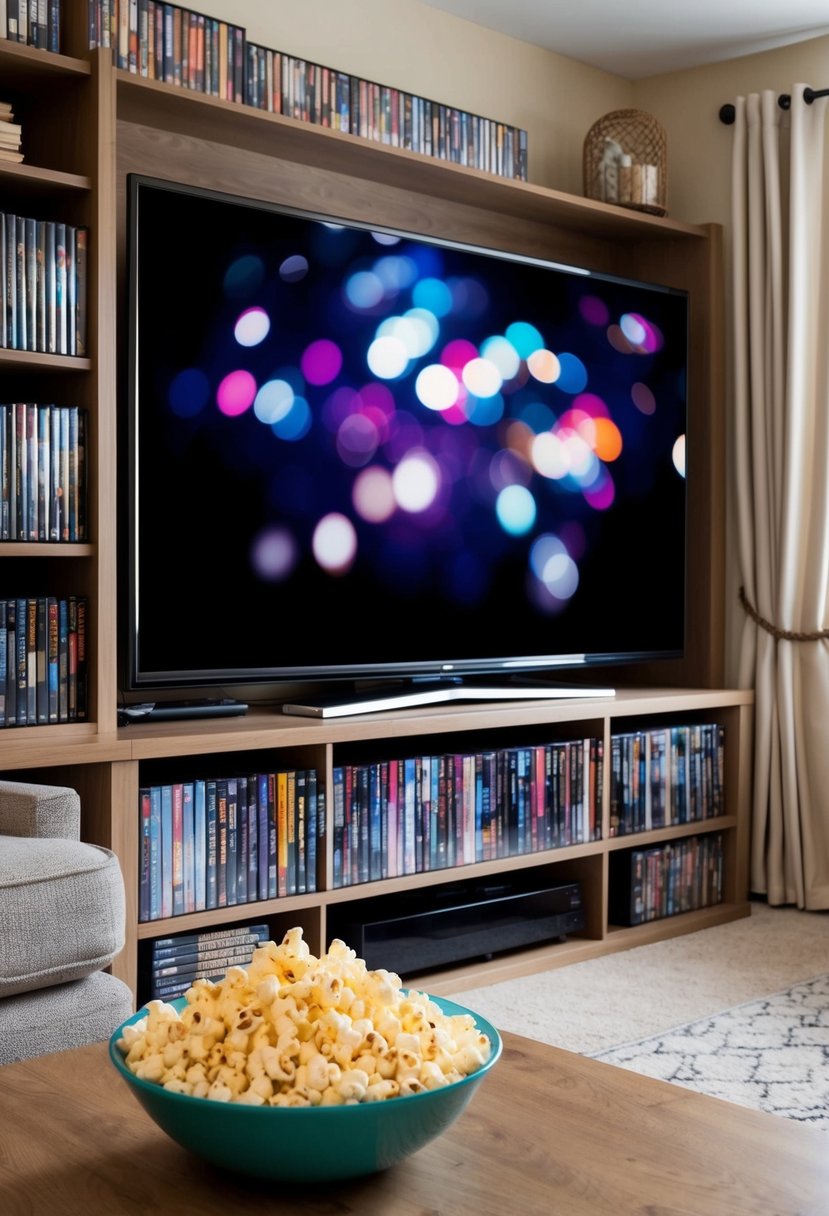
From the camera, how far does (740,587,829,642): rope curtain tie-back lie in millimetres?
3803

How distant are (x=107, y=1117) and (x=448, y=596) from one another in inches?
83.7

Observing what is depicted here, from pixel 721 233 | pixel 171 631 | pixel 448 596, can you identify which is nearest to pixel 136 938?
pixel 171 631

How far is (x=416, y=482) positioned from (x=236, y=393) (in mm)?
542

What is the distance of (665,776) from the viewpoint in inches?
142

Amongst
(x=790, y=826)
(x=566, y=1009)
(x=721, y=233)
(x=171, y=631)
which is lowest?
(x=566, y=1009)

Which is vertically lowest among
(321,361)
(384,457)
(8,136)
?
(384,457)

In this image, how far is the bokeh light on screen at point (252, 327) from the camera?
9.56 feet

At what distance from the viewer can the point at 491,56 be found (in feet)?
12.7

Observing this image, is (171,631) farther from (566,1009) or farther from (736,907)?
(736,907)

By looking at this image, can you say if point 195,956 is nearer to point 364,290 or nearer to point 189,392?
point 189,392

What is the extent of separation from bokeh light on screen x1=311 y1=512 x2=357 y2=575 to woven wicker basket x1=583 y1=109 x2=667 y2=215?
142 cm

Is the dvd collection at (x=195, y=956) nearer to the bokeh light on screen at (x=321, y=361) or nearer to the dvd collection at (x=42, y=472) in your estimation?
the dvd collection at (x=42, y=472)

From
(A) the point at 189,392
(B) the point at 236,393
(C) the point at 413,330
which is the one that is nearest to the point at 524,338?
(C) the point at 413,330

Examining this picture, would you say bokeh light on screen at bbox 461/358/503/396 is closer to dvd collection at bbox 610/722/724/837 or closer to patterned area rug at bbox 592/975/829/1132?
dvd collection at bbox 610/722/724/837
